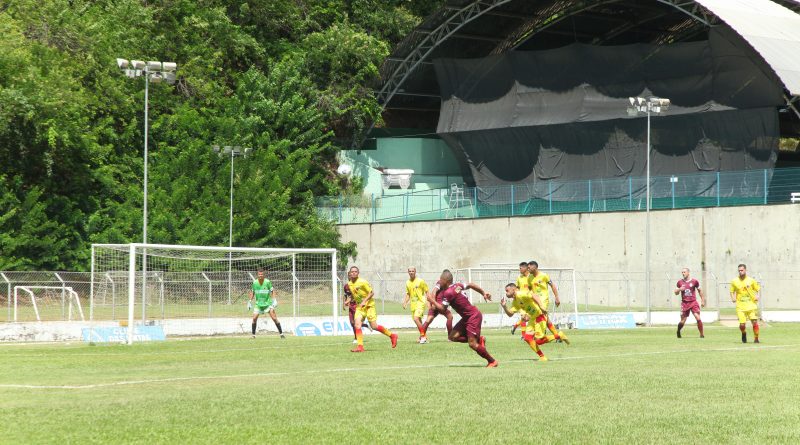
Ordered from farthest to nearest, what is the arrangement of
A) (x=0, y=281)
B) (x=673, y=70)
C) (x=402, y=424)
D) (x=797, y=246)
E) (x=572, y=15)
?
(x=572, y=15)
(x=673, y=70)
(x=797, y=246)
(x=0, y=281)
(x=402, y=424)

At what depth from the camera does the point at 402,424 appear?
1170cm

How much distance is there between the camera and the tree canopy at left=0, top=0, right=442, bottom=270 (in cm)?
5012

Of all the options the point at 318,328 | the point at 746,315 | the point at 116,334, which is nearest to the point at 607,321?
the point at 318,328

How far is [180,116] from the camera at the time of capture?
2280 inches

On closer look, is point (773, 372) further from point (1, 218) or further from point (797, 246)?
point (1, 218)

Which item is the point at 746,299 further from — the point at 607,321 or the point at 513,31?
the point at 513,31

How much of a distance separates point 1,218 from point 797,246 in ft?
105

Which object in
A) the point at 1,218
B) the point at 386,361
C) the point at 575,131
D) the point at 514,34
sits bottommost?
the point at 386,361

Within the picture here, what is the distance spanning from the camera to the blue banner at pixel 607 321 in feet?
143

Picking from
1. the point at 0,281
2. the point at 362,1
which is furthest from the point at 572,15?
the point at 0,281

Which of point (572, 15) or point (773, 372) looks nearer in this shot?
point (773, 372)

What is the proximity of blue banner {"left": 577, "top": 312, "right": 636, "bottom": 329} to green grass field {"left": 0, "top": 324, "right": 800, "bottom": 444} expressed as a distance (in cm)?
1879

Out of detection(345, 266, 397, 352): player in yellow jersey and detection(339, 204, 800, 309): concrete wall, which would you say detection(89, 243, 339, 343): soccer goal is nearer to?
detection(345, 266, 397, 352): player in yellow jersey

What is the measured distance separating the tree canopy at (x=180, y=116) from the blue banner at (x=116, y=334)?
55.6 feet
